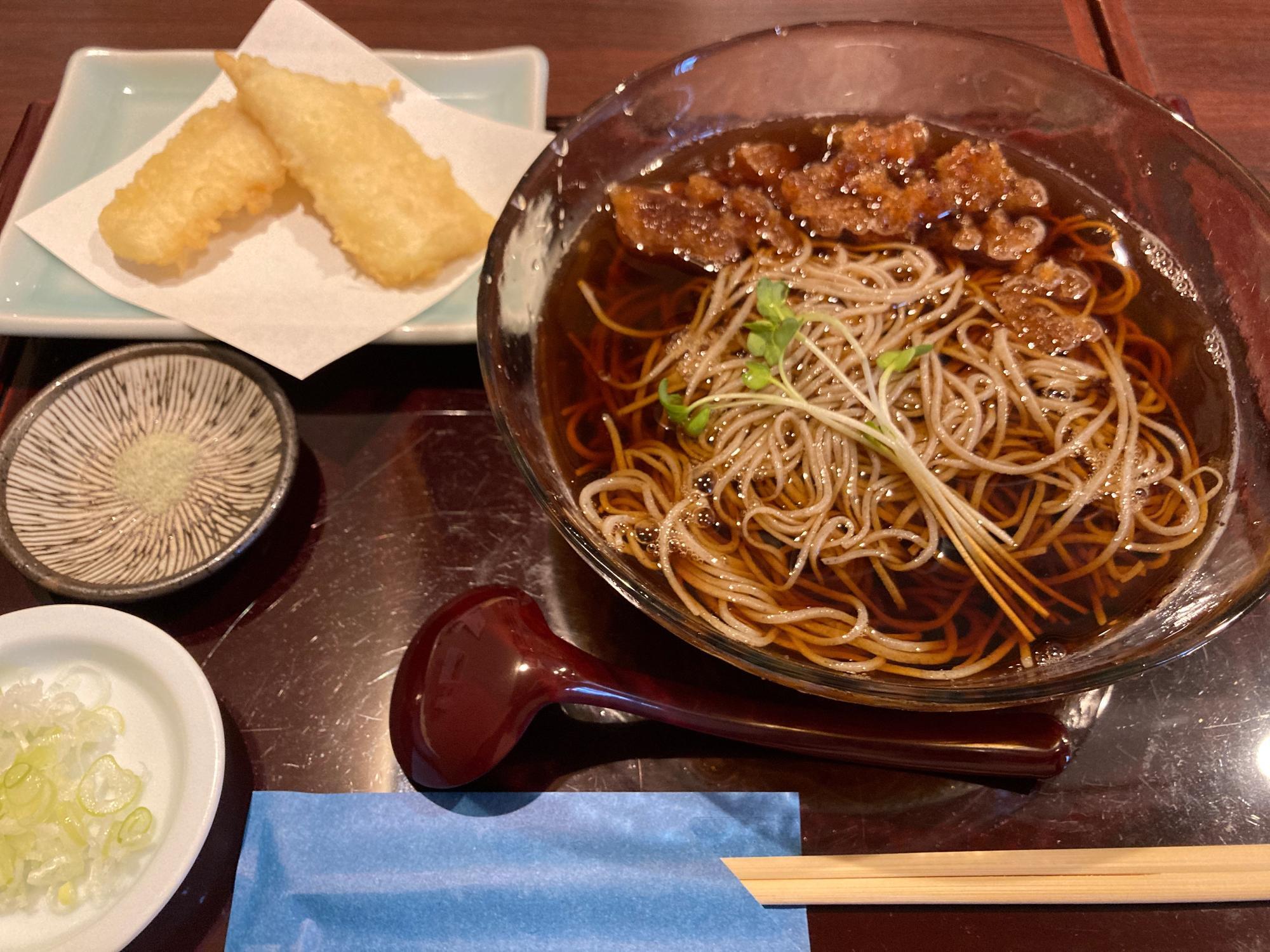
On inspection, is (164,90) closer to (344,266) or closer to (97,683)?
(344,266)

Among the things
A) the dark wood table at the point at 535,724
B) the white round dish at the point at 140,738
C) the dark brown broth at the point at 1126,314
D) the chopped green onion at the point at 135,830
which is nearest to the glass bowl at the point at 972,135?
the dark brown broth at the point at 1126,314

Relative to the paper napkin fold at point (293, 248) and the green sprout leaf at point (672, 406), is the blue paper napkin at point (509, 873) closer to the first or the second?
the green sprout leaf at point (672, 406)

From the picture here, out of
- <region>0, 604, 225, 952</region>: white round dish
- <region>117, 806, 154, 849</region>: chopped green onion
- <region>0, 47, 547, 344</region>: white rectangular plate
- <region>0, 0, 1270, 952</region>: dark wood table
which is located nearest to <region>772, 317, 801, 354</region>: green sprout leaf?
<region>0, 0, 1270, 952</region>: dark wood table

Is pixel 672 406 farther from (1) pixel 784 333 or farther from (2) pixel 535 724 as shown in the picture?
(2) pixel 535 724

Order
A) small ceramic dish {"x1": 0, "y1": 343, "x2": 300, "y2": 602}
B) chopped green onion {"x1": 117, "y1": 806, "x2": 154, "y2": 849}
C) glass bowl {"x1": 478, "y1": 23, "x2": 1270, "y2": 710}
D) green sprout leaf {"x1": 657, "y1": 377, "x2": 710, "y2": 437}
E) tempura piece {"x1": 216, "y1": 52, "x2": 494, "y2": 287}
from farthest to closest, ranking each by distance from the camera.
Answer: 1. tempura piece {"x1": 216, "y1": 52, "x2": 494, "y2": 287}
2. small ceramic dish {"x1": 0, "y1": 343, "x2": 300, "y2": 602}
3. green sprout leaf {"x1": 657, "y1": 377, "x2": 710, "y2": 437}
4. chopped green onion {"x1": 117, "y1": 806, "x2": 154, "y2": 849}
5. glass bowl {"x1": 478, "y1": 23, "x2": 1270, "y2": 710}

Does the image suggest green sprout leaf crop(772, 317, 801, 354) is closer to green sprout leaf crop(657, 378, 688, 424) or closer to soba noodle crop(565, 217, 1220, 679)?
soba noodle crop(565, 217, 1220, 679)

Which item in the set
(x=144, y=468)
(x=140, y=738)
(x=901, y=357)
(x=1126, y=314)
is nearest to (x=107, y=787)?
(x=140, y=738)

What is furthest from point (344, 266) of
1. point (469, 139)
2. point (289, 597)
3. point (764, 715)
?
point (764, 715)
